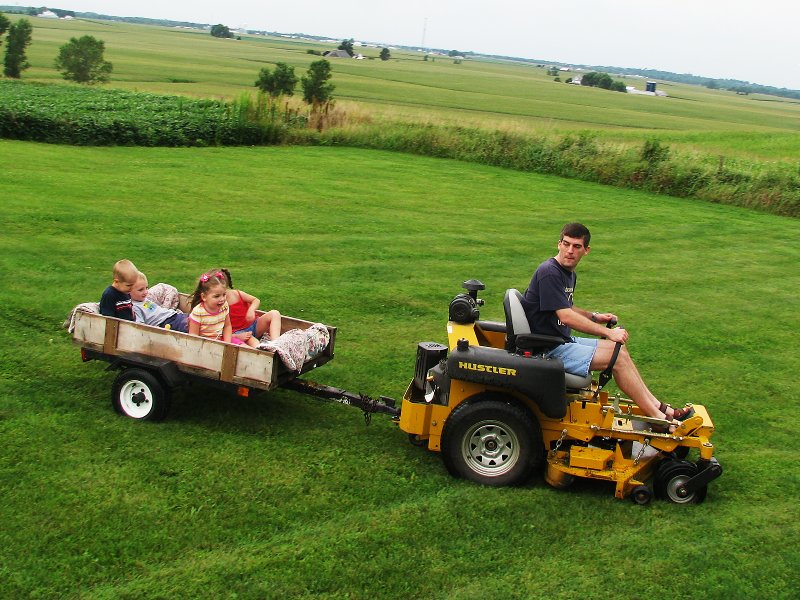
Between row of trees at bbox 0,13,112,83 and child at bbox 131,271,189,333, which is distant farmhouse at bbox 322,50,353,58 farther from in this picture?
child at bbox 131,271,189,333

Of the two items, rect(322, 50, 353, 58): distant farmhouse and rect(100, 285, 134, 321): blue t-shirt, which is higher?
rect(322, 50, 353, 58): distant farmhouse

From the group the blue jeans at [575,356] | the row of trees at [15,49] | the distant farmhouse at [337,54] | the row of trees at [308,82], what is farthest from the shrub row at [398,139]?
the distant farmhouse at [337,54]

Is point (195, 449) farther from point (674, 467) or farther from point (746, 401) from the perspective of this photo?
point (746, 401)

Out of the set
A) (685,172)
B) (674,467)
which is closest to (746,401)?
(674,467)

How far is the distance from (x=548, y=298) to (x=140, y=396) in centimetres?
331

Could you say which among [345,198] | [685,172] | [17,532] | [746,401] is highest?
[685,172]

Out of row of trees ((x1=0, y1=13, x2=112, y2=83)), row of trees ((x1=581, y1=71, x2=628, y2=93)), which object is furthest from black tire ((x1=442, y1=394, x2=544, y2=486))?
row of trees ((x1=581, y1=71, x2=628, y2=93))

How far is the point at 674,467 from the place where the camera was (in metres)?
5.91

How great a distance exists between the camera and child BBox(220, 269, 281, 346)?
7039mm

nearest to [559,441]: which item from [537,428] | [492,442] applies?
[537,428]

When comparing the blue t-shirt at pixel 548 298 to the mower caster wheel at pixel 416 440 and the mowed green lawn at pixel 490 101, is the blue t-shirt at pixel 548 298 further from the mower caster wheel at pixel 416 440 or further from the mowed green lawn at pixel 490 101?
the mowed green lawn at pixel 490 101

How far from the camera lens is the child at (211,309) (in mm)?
6684

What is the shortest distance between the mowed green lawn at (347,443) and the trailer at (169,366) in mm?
270

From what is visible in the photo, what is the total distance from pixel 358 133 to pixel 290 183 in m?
8.09
